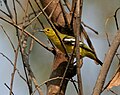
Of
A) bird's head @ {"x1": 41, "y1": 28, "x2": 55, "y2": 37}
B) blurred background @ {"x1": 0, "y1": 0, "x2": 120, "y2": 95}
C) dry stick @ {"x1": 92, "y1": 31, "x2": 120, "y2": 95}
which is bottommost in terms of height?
blurred background @ {"x1": 0, "y1": 0, "x2": 120, "y2": 95}

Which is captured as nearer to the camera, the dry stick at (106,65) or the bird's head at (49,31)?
the dry stick at (106,65)

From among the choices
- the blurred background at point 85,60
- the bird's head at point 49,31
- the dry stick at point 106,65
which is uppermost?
the dry stick at point 106,65

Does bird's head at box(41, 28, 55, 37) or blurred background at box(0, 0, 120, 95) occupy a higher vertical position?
bird's head at box(41, 28, 55, 37)

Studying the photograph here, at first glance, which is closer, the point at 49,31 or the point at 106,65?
the point at 106,65

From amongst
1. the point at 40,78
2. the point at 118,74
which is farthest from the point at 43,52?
the point at 118,74

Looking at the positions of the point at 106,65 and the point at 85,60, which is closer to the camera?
the point at 106,65

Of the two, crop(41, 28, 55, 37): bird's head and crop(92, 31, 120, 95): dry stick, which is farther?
crop(41, 28, 55, 37): bird's head

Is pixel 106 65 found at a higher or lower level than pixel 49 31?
higher

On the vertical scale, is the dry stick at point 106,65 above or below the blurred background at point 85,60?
above

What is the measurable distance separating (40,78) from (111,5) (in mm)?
1176

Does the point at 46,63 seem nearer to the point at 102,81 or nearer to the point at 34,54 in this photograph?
the point at 34,54

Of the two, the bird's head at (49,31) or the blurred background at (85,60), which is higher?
the bird's head at (49,31)

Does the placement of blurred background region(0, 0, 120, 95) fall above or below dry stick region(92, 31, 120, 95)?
below

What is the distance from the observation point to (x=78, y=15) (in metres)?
0.83
